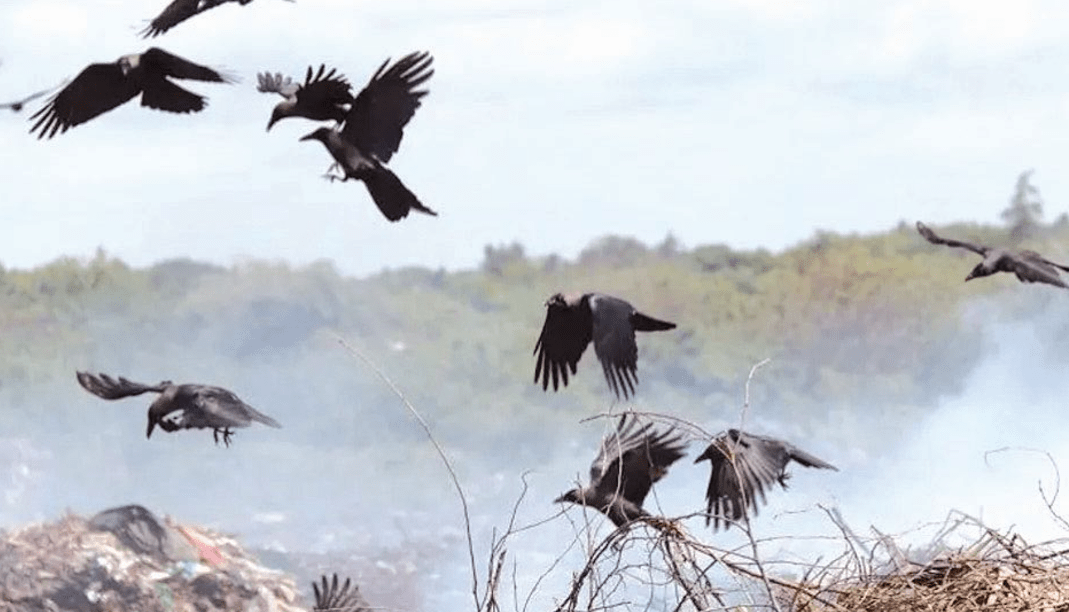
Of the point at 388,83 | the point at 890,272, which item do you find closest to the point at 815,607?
the point at 388,83

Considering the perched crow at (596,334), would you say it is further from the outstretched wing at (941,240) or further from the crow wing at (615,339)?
the outstretched wing at (941,240)

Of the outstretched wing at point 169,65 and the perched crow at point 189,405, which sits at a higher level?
the outstretched wing at point 169,65

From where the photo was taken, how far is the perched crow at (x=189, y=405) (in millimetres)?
5617

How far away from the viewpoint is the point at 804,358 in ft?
35.1

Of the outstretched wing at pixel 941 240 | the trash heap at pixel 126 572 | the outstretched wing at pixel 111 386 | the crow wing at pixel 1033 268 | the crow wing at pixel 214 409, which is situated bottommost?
the trash heap at pixel 126 572

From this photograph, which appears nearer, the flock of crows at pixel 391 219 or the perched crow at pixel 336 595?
the flock of crows at pixel 391 219

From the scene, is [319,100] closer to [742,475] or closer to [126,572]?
[742,475]

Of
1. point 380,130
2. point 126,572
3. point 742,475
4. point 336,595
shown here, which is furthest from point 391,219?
point 126,572

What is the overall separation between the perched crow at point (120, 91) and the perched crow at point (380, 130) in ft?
1.53

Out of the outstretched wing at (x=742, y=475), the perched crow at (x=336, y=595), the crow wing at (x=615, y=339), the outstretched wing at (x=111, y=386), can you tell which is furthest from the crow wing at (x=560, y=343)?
the outstretched wing at (x=111, y=386)

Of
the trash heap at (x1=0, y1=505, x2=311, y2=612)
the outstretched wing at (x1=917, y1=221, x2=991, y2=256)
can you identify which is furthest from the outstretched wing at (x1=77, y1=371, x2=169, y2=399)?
the outstretched wing at (x1=917, y1=221, x2=991, y2=256)

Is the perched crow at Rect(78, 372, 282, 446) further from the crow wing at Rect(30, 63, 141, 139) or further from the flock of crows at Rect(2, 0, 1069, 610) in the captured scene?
the crow wing at Rect(30, 63, 141, 139)

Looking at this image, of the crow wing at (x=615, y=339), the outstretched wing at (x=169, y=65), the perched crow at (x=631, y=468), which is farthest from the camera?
the outstretched wing at (x=169, y=65)

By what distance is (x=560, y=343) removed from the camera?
565 cm
